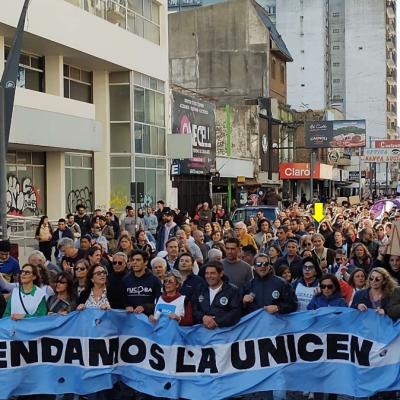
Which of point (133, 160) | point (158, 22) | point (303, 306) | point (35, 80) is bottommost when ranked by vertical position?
point (303, 306)

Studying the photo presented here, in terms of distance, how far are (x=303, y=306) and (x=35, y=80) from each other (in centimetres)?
1913

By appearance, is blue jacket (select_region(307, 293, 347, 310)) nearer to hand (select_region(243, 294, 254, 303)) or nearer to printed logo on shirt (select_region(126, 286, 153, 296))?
hand (select_region(243, 294, 254, 303))

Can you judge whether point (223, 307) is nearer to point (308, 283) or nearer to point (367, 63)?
point (308, 283)

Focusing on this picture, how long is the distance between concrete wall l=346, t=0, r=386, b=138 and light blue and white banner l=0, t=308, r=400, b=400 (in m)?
107

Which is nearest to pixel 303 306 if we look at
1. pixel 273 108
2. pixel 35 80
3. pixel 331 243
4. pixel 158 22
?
pixel 331 243

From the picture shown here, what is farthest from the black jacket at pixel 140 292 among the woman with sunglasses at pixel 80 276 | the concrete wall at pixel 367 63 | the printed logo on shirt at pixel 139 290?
the concrete wall at pixel 367 63

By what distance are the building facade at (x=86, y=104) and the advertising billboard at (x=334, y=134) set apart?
24580mm

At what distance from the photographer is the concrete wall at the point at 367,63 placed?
110 meters

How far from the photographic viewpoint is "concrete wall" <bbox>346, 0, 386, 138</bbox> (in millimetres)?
109938

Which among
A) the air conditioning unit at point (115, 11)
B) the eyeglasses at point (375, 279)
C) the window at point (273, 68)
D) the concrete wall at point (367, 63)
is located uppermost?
the concrete wall at point (367, 63)

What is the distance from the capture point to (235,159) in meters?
43.8

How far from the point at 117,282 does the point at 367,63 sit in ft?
356

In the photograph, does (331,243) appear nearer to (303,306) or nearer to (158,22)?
(303,306)

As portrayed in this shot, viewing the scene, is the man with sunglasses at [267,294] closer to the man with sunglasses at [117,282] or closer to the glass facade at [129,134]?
the man with sunglasses at [117,282]
